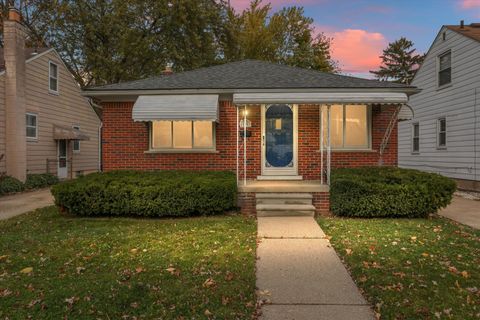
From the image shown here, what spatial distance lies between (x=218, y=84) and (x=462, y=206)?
7.77m

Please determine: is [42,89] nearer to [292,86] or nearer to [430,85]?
[292,86]

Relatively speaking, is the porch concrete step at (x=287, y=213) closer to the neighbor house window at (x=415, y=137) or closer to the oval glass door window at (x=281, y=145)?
the oval glass door window at (x=281, y=145)

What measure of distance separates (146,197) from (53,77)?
12.9 meters

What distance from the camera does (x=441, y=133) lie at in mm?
15938

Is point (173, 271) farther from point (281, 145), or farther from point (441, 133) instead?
point (441, 133)

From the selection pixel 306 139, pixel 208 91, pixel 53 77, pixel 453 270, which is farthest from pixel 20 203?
pixel 453 270

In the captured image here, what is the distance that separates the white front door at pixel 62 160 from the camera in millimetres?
18094

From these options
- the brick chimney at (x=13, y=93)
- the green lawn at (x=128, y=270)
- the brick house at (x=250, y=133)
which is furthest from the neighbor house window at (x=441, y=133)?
the brick chimney at (x=13, y=93)

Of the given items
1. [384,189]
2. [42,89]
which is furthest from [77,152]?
[384,189]

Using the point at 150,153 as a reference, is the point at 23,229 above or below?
below

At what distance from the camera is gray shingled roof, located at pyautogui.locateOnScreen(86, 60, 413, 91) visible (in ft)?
33.4

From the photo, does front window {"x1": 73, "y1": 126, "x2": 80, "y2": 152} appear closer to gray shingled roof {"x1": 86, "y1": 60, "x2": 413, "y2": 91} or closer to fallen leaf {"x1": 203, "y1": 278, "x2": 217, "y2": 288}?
gray shingled roof {"x1": 86, "y1": 60, "x2": 413, "y2": 91}

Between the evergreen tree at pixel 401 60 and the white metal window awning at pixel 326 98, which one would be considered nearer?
the white metal window awning at pixel 326 98

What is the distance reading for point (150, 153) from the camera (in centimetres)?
1078
